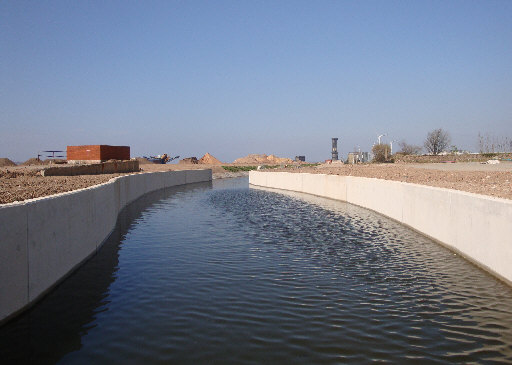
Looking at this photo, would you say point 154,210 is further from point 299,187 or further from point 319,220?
point 299,187

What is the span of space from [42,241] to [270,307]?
15.5 ft

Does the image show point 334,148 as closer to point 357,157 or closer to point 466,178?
point 357,157

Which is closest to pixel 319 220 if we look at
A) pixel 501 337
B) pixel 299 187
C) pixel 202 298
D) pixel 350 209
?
pixel 350 209

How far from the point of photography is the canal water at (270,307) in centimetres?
678

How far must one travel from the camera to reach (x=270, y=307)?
874 centimetres

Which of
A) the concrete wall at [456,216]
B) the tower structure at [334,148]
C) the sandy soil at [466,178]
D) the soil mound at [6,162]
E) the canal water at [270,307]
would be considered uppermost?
the tower structure at [334,148]

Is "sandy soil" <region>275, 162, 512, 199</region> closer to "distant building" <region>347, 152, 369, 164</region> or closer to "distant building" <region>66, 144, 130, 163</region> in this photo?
"distant building" <region>66, 144, 130, 163</region>

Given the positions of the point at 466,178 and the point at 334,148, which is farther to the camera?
the point at 334,148

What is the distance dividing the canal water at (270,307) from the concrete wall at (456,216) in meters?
0.50

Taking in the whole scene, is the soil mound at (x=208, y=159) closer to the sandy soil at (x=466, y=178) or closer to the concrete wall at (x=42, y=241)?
the sandy soil at (x=466, y=178)

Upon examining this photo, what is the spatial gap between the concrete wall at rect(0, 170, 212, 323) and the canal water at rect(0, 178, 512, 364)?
35 cm

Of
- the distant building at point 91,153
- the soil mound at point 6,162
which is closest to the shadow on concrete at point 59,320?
the distant building at point 91,153

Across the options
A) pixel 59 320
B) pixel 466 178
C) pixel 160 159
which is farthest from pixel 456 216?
pixel 160 159

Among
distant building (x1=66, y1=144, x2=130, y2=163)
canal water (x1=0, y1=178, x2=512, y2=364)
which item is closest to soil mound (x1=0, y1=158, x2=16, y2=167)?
distant building (x1=66, y1=144, x2=130, y2=163)
